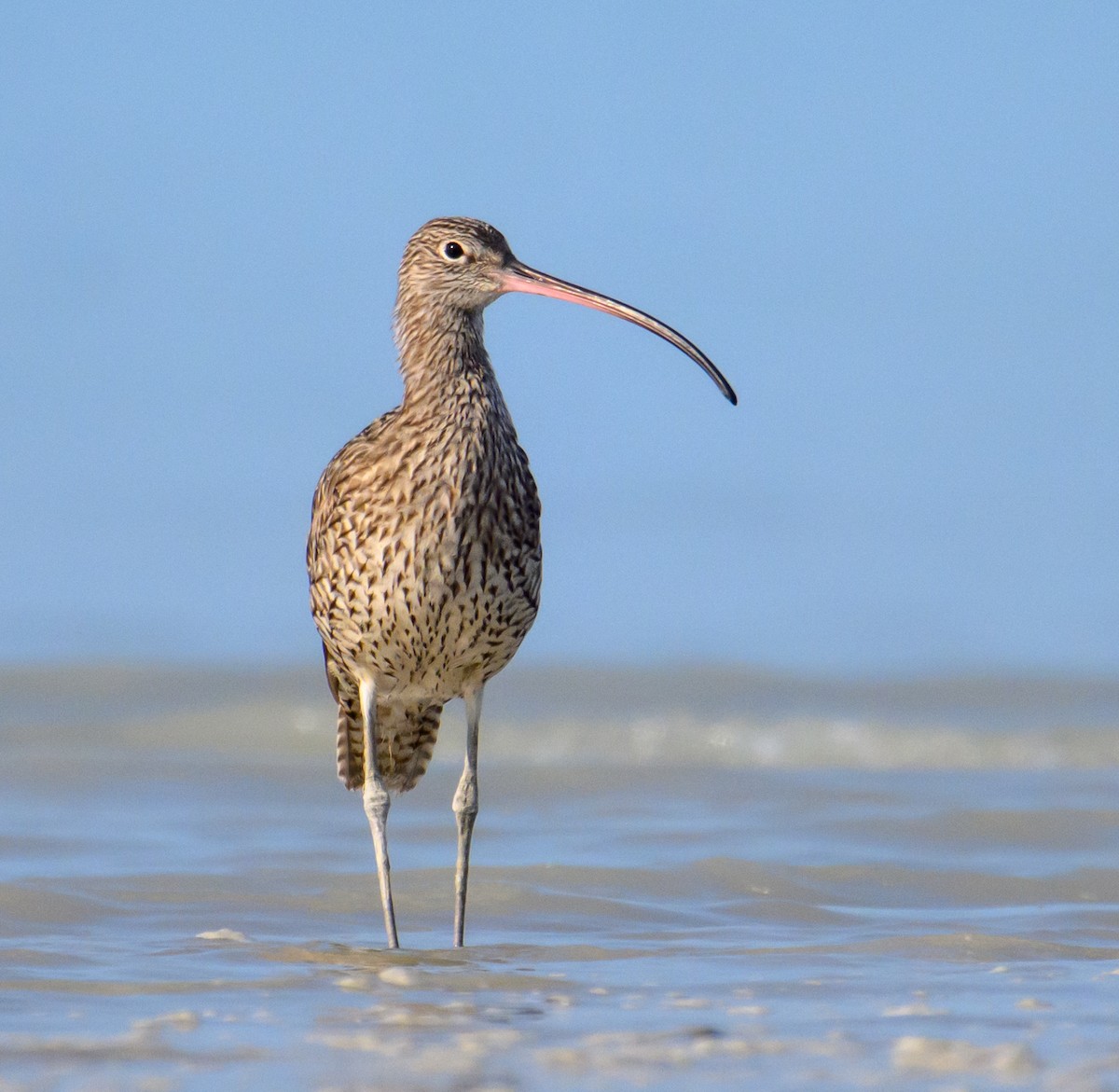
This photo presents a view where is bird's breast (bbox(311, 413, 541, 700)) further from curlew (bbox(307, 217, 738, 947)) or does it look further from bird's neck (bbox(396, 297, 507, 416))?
bird's neck (bbox(396, 297, 507, 416))

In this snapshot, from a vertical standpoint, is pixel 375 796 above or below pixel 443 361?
below

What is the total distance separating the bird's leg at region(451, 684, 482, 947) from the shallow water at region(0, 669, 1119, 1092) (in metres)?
0.29

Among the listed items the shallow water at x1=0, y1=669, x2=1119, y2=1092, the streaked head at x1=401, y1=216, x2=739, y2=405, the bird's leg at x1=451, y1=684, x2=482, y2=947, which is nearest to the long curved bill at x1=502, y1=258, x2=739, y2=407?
the streaked head at x1=401, y1=216, x2=739, y2=405

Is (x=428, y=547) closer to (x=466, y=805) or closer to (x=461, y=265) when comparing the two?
(x=461, y=265)

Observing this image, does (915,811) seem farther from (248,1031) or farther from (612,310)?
(248,1031)

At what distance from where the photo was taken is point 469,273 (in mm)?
7594

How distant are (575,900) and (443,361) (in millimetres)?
2430

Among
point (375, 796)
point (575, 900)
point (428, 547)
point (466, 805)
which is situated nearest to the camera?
point (428, 547)

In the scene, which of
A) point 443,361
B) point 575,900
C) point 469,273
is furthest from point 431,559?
point 575,900

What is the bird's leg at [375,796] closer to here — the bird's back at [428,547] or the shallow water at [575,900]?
the bird's back at [428,547]

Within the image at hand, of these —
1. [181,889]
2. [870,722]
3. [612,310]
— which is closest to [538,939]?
[181,889]

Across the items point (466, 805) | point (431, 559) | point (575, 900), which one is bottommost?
point (575, 900)

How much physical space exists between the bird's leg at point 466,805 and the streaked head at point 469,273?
144 centimetres

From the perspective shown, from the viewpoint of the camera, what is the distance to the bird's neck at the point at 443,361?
741 centimetres
